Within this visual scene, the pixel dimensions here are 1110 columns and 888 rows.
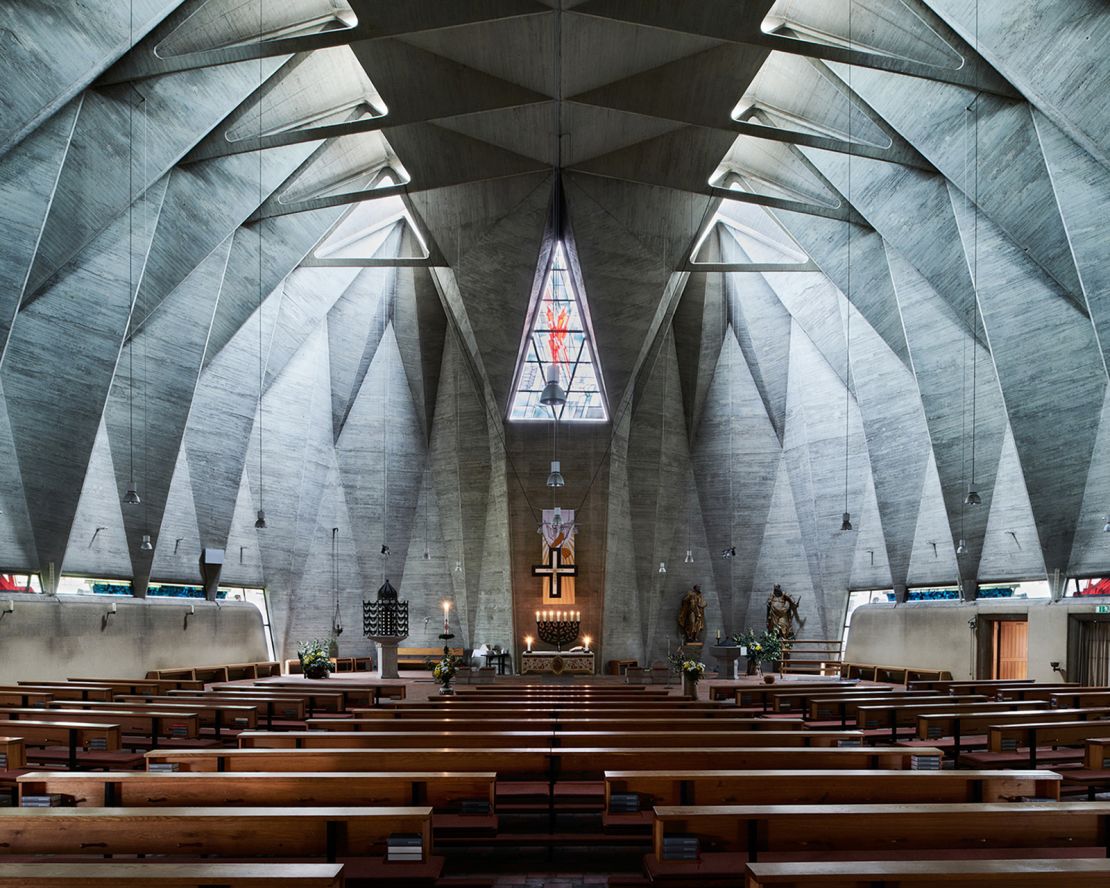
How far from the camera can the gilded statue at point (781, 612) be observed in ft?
74.1

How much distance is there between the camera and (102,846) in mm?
3881

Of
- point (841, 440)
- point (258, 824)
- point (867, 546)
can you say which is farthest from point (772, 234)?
point (258, 824)

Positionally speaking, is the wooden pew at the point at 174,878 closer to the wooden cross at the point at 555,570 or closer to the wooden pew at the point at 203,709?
the wooden pew at the point at 203,709

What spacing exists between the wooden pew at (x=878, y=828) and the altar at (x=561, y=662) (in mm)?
16871

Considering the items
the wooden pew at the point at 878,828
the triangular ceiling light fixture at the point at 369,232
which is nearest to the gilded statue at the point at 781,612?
the triangular ceiling light fixture at the point at 369,232

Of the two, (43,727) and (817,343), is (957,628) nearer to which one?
(817,343)

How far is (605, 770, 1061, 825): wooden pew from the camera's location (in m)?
4.61

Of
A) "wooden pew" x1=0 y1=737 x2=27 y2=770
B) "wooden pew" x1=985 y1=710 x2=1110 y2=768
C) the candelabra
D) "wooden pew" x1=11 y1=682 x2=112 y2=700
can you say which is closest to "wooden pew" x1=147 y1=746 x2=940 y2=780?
"wooden pew" x1=0 y1=737 x2=27 y2=770

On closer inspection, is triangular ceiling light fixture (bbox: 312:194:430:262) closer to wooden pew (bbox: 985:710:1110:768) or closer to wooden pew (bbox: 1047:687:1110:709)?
wooden pew (bbox: 1047:687:1110:709)

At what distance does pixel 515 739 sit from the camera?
248 inches

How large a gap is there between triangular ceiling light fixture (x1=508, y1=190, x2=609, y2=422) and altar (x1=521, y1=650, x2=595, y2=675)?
5.64 m

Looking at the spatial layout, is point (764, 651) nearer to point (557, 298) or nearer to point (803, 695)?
point (803, 695)

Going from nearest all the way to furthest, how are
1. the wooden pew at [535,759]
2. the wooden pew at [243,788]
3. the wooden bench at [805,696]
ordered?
the wooden pew at [243,788] → the wooden pew at [535,759] → the wooden bench at [805,696]

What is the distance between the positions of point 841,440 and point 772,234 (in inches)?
214
